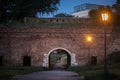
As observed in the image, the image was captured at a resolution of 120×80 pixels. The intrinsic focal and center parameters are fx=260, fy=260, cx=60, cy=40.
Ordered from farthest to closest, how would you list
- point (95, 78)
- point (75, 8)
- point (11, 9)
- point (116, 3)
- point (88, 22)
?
point (75, 8) < point (11, 9) < point (116, 3) < point (88, 22) < point (95, 78)

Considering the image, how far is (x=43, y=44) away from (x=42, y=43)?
165 millimetres

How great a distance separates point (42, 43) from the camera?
3036 cm

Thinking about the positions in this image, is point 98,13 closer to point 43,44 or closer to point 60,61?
point 43,44

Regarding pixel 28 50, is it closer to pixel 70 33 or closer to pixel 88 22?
pixel 70 33

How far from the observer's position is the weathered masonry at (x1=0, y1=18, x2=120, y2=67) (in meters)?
30.3

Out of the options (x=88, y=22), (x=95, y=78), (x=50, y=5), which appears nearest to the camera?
(x=95, y=78)

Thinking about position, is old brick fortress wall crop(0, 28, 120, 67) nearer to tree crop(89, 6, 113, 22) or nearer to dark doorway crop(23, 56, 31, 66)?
dark doorway crop(23, 56, 31, 66)

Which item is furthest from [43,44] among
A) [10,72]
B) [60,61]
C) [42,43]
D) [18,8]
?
[60,61]

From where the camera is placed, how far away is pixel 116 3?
3728cm

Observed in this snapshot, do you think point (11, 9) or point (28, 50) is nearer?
point (28, 50)

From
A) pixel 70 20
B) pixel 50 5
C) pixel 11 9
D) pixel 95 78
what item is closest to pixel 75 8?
pixel 50 5

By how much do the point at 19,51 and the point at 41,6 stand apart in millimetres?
15530

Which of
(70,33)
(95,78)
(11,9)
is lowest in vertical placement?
(95,78)

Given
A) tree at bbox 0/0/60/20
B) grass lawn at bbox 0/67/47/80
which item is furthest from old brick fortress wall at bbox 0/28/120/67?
tree at bbox 0/0/60/20
